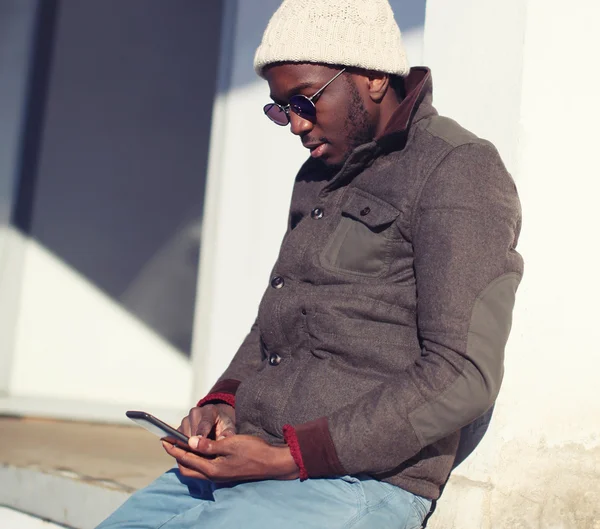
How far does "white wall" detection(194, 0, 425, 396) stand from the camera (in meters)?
3.49

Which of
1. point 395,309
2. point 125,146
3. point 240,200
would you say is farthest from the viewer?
point 125,146

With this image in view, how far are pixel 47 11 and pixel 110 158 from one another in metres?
1.04

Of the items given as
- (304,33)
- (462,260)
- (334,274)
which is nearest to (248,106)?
(304,33)

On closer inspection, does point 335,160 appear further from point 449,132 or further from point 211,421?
point 211,421

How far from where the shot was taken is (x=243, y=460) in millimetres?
1683

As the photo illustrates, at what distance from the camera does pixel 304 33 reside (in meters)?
1.96

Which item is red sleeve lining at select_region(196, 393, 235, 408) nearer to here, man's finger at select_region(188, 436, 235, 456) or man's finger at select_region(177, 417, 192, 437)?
man's finger at select_region(177, 417, 192, 437)

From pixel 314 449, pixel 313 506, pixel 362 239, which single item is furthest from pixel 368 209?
pixel 313 506

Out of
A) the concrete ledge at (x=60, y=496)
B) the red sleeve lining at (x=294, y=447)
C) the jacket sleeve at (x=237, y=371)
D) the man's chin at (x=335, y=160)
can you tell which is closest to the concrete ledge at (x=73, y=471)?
the concrete ledge at (x=60, y=496)

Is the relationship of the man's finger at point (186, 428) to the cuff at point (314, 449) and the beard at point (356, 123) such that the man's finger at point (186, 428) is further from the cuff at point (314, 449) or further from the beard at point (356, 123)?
the beard at point (356, 123)

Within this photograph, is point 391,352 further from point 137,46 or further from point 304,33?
point 137,46

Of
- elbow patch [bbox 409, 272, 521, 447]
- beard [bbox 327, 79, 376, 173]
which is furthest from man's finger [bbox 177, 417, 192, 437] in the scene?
beard [bbox 327, 79, 376, 173]

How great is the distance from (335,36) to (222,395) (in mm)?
954

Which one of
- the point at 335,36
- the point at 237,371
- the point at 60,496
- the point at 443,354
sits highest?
the point at 335,36
